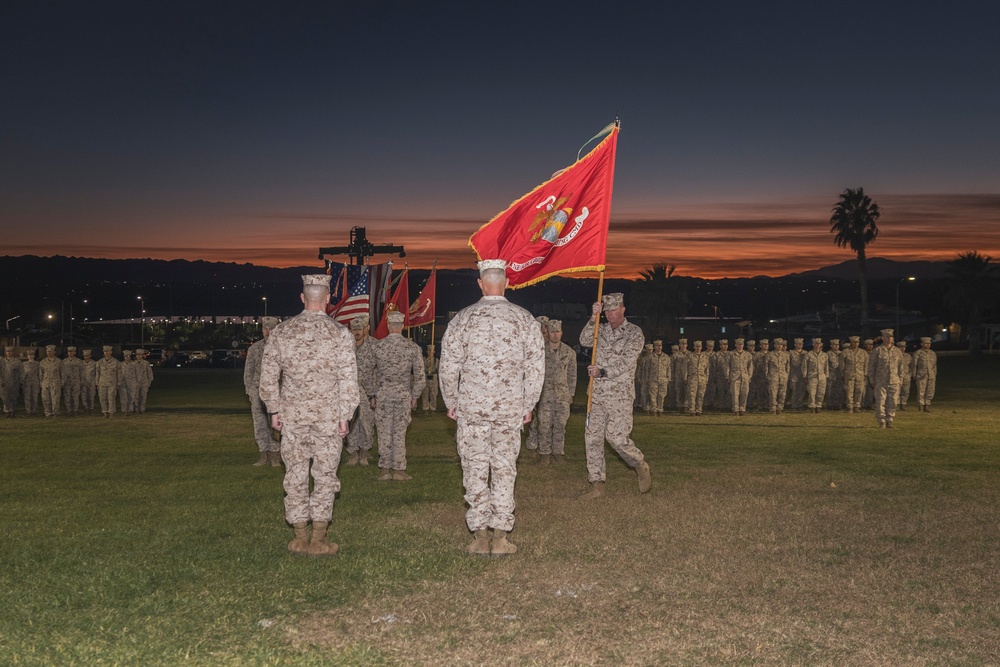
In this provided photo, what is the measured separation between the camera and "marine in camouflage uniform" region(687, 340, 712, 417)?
999 inches

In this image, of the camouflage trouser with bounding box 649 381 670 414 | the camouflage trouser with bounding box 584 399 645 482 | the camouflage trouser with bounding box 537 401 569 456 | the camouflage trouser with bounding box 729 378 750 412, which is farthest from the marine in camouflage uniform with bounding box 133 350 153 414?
the camouflage trouser with bounding box 584 399 645 482

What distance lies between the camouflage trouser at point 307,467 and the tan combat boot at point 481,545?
50.3 inches

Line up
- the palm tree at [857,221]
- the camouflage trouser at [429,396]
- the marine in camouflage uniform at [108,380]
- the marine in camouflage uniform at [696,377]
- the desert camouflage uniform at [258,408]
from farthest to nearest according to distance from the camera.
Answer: the palm tree at [857,221], the camouflage trouser at [429,396], the marine in camouflage uniform at [108,380], the marine in camouflage uniform at [696,377], the desert camouflage uniform at [258,408]

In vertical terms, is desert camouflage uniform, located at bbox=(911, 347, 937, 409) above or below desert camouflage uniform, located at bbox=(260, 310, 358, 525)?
below

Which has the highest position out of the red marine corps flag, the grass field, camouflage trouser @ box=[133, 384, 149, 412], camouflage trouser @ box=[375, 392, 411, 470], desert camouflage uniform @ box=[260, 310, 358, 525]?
the red marine corps flag

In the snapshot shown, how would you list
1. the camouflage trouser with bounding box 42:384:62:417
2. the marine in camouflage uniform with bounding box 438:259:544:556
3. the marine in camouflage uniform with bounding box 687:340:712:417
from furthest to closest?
the camouflage trouser with bounding box 42:384:62:417
the marine in camouflage uniform with bounding box 687:340:712:417
the marine in camouflage uniform with bounding box 438:259:544:556

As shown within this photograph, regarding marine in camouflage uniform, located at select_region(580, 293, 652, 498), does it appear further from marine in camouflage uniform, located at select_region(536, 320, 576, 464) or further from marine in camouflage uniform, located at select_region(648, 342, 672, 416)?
marine in camouflage uniform, located at select_region(648, 342, 672, 416)

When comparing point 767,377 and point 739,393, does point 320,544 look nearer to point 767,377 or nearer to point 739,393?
point 739,393

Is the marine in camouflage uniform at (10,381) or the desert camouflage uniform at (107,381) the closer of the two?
the desert camouflage uniform at (107,381)

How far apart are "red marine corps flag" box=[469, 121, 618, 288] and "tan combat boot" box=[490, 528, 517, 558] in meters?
3.23

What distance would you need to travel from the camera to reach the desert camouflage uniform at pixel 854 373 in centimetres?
2605

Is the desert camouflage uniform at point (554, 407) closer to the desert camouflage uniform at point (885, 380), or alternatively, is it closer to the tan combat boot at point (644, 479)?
the tan combat boot at point (644, 479)

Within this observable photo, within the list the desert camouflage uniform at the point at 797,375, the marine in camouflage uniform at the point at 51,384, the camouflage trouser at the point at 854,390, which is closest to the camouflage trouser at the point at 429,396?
the marine in camouflage uniform at the point at 51,384

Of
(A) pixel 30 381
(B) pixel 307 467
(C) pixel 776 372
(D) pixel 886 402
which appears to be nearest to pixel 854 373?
(C) pixel 776 372
